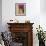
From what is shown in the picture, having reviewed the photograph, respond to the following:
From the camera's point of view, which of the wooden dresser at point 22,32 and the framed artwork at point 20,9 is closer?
the wooden dresser at point 22,32

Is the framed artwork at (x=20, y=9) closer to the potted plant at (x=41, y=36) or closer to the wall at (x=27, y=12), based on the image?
the wall at (x=27, y=12)

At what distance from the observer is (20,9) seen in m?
6.08

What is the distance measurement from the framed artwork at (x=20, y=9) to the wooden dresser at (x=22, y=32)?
1.61ft

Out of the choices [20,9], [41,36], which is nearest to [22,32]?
[41,36]

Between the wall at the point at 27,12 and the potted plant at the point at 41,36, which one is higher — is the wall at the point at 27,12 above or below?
above

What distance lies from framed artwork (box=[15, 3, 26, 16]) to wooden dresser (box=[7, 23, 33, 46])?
0.49 meters

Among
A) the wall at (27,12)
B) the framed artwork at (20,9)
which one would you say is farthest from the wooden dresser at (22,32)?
the framed artwork at (20,9)

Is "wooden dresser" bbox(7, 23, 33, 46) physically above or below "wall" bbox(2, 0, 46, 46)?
below

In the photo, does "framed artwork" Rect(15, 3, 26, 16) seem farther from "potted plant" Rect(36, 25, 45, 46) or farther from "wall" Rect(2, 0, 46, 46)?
"potted plant" Rect(36, 25, 45, 46)

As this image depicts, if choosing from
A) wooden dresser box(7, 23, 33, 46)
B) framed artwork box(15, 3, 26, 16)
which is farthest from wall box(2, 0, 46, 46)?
wooden dresser box(7, 23, 33, 46)

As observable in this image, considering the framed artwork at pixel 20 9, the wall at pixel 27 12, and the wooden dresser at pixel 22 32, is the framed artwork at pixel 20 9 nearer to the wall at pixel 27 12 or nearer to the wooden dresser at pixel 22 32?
the wall at pixel 27 12

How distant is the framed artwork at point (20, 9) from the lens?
19.9ft

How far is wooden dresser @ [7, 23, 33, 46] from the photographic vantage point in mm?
5867

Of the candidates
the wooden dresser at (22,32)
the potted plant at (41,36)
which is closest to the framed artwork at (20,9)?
the wooden dresser at (22,32)
